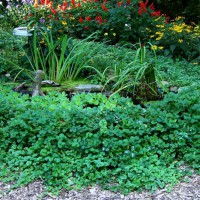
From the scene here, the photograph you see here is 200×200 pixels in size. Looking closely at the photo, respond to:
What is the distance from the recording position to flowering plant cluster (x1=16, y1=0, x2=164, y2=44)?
266 inches

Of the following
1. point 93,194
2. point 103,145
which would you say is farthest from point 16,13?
point 93,194

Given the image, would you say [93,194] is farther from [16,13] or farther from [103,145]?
[16,13]

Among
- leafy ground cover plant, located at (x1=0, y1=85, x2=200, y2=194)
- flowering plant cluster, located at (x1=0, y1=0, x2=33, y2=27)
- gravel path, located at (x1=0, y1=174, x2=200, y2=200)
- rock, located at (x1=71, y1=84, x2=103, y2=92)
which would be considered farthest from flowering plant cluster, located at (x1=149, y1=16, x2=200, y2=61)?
flowering plant cluster, located at (x1=0, y1=0, x2=33, y2=27)

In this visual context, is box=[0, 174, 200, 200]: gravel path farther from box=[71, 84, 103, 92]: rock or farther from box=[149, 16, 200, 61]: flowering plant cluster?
A: box=[149, 16, 200, 61]: flowering plant cluster

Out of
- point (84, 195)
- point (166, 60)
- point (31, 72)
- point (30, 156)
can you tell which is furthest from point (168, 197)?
point (166, 60)

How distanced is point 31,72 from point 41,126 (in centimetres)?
153

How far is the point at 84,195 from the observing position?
2.73 meters

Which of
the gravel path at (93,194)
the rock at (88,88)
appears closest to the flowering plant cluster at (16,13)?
the rock at (88,88)

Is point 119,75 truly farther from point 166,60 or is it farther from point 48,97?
point 166,60

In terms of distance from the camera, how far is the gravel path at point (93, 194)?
2.71m

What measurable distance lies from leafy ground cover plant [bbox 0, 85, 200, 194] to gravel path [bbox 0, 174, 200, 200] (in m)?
0.05

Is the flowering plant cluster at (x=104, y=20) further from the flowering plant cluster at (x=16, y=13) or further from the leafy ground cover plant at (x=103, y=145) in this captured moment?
the leafy ground cover plant at (x=103, y=145)

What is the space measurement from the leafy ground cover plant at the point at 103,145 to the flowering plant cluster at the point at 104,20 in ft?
10.9

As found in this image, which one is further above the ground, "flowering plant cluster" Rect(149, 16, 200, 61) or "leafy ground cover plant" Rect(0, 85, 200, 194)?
"flowering plant cluster" Rect(149, 16, 200, 61)
